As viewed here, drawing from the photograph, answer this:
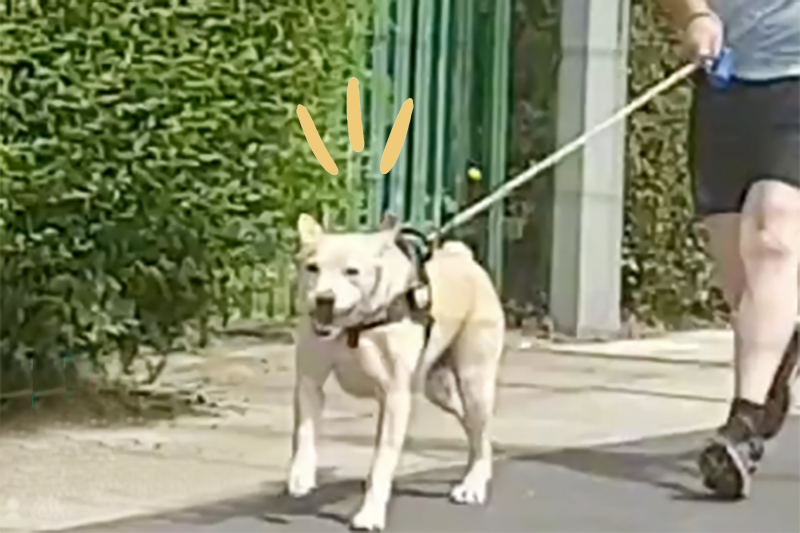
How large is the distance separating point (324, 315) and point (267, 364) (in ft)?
14.5

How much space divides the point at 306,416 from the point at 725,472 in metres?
1.43

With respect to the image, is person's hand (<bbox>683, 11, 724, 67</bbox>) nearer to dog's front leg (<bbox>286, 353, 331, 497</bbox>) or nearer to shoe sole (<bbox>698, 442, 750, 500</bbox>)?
shoe sole (<bbox>698, 442, 750, 500</bbox>)

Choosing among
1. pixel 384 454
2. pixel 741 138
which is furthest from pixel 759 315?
pixel 384 454

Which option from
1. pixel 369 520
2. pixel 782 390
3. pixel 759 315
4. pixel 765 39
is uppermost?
pixel 765 39

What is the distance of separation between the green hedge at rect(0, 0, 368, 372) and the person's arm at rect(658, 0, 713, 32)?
168 cm

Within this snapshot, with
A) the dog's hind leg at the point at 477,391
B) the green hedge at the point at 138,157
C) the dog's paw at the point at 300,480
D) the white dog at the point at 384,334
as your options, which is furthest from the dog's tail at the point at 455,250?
the green hedge at the point at 138,157

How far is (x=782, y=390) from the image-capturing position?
737cm

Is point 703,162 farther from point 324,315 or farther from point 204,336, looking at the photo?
point 204,336

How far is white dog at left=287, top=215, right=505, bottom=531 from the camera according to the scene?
6.07 m

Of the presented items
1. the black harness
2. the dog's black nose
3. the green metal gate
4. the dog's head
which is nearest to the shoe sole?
the black harness

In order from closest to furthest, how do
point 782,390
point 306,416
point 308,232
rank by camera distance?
point 308,232, point 306,416, point 782,390

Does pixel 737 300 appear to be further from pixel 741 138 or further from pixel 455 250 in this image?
pixel 455 250

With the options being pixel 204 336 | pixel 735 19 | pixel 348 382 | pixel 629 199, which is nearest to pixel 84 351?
pixel 204 336

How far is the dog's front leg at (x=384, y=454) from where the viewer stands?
627 centimetres
